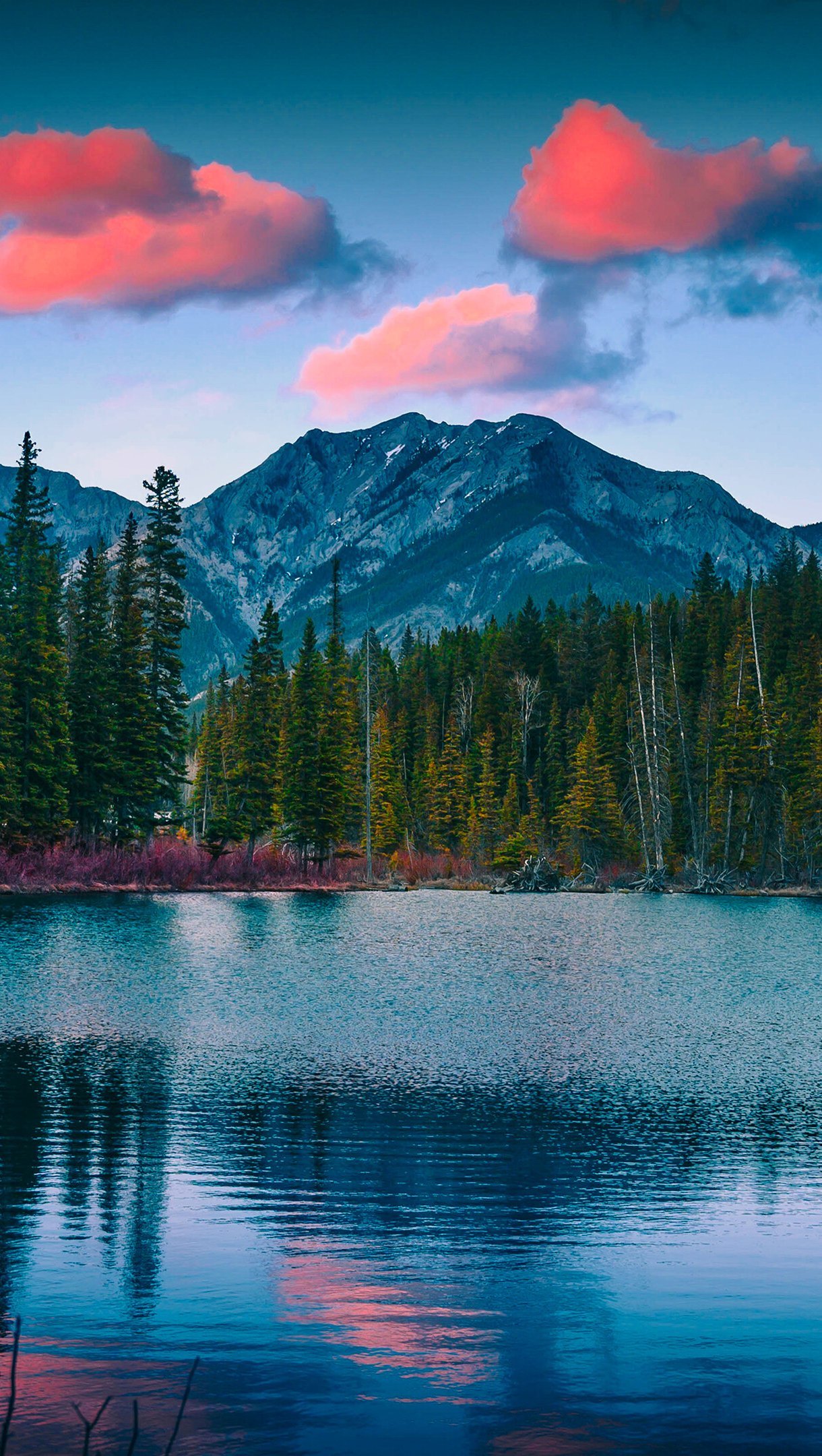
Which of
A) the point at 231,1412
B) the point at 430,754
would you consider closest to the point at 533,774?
the point at 430,754

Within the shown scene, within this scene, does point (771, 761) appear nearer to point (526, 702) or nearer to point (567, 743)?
point (567, 743)

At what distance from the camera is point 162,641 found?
76.9 metres

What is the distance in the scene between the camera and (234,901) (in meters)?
66.8

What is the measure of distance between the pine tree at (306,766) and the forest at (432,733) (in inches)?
7.2

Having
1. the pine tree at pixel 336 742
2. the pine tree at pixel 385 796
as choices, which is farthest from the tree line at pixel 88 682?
the pine tree at pixel 385 796

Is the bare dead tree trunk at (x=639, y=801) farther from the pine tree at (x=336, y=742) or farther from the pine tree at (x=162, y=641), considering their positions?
the pine tree at (x=162, y=641)

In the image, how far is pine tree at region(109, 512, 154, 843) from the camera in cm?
7450

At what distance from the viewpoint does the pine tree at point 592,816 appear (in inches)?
4063

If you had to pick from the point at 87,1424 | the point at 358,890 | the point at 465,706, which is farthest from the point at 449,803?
the point at 87,1424

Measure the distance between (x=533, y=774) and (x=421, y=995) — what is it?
302 ft

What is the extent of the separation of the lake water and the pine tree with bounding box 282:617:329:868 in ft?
176

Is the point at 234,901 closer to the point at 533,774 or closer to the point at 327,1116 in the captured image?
the point at 327,1116

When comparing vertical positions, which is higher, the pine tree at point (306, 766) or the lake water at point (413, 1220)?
the pine tree at point (306, 766)

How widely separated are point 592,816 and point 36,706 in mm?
52587
